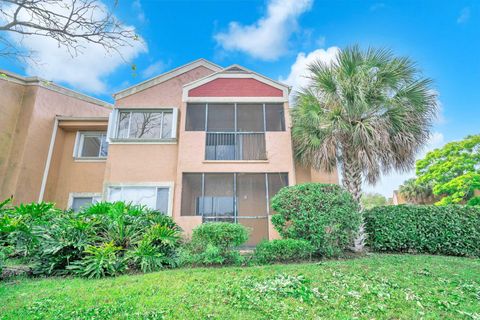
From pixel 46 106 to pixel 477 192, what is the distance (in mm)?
33545

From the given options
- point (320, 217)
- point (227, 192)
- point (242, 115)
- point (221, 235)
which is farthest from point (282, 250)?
point (242, 115)

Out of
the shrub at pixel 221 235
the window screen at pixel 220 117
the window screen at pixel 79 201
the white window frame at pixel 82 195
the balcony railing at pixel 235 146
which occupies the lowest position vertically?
the shrub at pixel 221 235

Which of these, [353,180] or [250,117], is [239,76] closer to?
[250,117]

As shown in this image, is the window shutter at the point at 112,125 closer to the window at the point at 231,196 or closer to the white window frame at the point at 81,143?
the white window frame at the point at 81,143

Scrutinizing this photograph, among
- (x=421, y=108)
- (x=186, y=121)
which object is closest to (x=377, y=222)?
(x=421, y=108)

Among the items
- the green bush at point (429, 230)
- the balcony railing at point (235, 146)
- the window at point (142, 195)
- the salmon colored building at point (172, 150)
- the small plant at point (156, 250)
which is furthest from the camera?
the balcony railing at point (235, 146)

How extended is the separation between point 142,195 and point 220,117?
17.3 feet

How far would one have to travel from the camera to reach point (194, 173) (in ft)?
33.3

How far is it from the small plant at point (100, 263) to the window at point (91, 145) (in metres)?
7.82

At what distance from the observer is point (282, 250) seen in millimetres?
6840

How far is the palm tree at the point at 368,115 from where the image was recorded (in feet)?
26.9

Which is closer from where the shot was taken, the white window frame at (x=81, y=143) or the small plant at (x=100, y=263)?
the small plant at (x=100, y=263)

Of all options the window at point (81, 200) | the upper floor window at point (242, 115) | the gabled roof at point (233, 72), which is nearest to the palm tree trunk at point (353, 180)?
the upper floor window at point (242, 115)

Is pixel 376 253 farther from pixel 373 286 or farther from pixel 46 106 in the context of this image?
pixel 46 106
